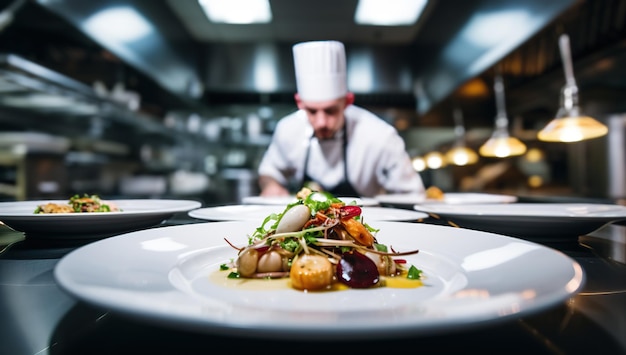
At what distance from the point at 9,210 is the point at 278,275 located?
2.54 feet

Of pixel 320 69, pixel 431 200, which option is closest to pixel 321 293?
pixel 431 200

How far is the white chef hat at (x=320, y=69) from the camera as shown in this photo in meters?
2.60

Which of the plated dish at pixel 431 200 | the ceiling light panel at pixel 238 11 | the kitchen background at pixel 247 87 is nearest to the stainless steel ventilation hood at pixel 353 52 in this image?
the kitchen background at pixel 247 87

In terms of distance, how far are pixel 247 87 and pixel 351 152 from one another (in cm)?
355

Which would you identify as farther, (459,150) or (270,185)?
(459,150)

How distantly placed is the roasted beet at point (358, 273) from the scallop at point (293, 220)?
166 millimetres

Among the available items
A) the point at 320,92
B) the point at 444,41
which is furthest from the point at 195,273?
the point at 444,41

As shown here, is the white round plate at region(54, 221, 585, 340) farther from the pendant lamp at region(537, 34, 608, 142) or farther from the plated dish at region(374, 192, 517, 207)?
the pendant lamp at region(537, 34, 608, 142)

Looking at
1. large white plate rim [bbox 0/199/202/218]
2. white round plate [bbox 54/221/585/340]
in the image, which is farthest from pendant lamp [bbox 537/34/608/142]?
large white plate rim [bbox 0/199/202/218]

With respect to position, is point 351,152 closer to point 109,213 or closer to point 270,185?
point 270,185

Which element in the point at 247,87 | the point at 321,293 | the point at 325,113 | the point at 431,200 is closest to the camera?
the point at 321,293

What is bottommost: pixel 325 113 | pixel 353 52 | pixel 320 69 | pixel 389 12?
pixel 325 113

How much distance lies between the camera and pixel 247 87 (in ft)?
21.0

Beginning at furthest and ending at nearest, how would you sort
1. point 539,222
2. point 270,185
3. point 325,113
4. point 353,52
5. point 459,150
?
point 353,52, point 459,150, point 270,185, point 325,113, point 539,222
